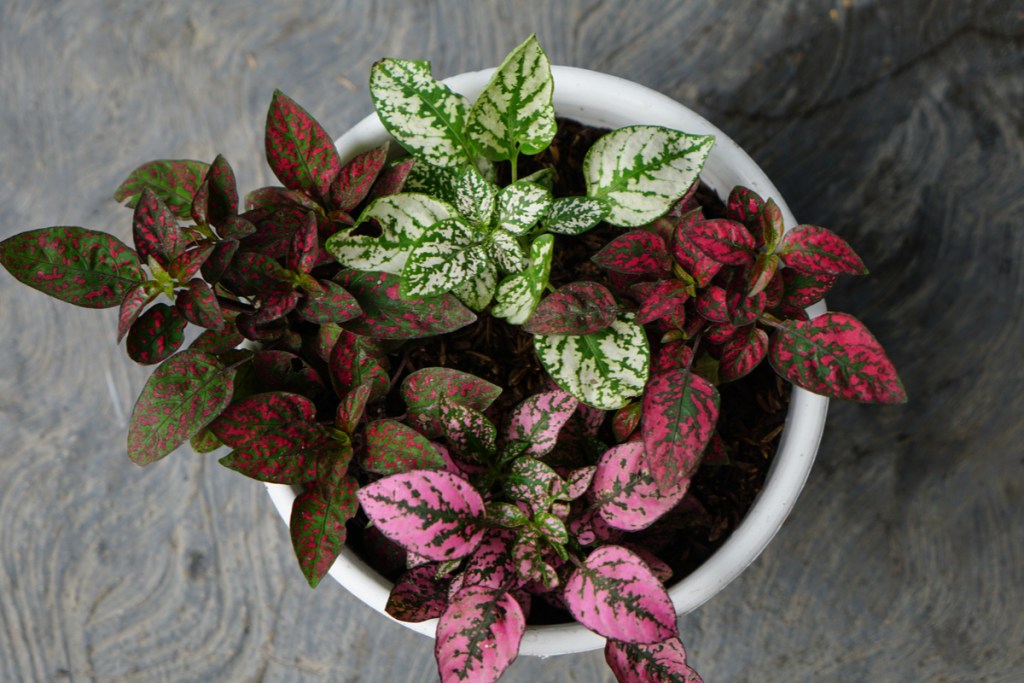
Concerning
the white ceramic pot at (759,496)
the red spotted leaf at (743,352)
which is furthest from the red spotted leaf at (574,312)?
the white ceramic pot at (759,496)

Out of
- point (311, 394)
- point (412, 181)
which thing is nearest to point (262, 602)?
point (311, 394)

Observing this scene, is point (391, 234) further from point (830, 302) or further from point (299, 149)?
point (830, 302)

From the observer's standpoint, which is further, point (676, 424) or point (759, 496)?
point (759, 496)

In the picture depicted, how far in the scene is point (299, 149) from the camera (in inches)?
30.0

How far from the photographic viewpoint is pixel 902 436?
1.16m

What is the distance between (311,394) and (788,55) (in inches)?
31.7

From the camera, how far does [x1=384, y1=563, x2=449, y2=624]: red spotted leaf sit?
29.8 inches

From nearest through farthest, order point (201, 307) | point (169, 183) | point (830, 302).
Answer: point (201, 307) < point (169, 183) < point (830, 302)

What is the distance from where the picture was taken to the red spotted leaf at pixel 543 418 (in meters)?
0.76

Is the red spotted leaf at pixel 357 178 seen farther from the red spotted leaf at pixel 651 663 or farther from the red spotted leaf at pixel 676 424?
the red spotted leaf at pixel 651 663

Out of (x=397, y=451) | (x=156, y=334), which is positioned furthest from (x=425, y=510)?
(x=156, y=334)

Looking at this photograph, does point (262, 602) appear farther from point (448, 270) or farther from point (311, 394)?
point (448, 270)

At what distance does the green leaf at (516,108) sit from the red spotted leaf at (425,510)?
0.97 ft

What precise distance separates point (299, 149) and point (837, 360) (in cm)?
51
